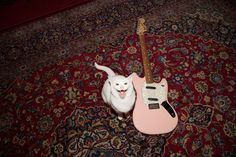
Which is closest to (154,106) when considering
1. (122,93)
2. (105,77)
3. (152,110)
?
(152,110)

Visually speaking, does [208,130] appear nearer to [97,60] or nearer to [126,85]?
[126,85]

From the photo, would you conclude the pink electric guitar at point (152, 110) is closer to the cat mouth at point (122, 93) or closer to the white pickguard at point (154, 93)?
the white pickguard at point (154, 93)

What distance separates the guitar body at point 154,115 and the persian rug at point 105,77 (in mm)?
160

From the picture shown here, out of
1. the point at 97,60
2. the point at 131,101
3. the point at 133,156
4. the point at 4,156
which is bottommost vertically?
the point at 133,156

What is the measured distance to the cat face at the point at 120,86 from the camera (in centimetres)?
142

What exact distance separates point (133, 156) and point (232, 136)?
0.72m

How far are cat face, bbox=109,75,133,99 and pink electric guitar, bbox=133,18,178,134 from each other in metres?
0.21

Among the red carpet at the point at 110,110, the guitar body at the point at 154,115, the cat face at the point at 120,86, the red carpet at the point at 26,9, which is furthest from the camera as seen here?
the red carpet at the point at 26,9

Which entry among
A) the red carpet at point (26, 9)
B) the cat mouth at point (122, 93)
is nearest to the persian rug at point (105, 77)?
the red carpet at point (26, 9)

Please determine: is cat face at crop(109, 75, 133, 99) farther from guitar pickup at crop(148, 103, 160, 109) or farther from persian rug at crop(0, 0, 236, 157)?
persian rug at crop(0, 0, 236, 157)

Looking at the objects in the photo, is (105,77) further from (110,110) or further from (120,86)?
(120,86)

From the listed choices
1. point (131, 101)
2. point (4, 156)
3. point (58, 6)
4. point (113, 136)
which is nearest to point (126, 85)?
point (131, 101)

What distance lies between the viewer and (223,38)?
2.16 metres

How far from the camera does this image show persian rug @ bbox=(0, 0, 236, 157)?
1721 millimetres
